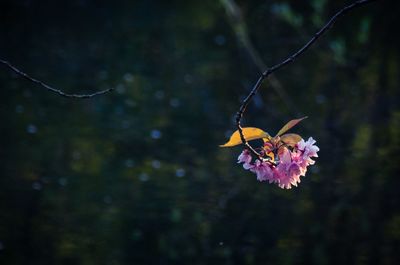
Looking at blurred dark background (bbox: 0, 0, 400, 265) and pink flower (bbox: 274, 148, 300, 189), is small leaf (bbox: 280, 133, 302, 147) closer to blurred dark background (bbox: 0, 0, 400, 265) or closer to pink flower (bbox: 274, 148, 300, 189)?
pink flower (bbox: 274, 148, 300, 189)

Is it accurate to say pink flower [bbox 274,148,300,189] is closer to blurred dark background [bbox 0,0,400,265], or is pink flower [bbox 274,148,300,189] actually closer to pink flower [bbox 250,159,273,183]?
pink flower [bbox 250,159,273,183]

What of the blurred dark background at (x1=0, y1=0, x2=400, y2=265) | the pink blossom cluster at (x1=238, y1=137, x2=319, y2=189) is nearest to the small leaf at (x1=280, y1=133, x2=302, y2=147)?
the pink blossom cluster at (x1=238, y1=137, x2=319, y2=189)

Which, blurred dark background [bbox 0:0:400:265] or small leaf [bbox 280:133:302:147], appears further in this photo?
blurred dark background [bbox 0:0:400:265]

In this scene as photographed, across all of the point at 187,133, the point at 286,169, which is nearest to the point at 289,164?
the point at 286,169

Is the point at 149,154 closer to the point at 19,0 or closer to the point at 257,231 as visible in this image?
the point at 257,231

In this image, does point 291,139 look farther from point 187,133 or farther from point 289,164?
point 187,133

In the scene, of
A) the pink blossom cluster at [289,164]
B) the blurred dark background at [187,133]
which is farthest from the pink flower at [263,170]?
the blurred dark background at [187,133]

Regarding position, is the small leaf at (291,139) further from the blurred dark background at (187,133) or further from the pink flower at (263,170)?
the blurred dark background at (187,133)

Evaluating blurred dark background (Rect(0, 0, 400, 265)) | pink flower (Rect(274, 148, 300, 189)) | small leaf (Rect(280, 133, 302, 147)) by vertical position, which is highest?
blurred dark background (Rect(0, 0, 400, 265))

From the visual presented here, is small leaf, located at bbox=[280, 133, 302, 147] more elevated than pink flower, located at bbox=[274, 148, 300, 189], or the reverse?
small leaf, located at bbox=[280, 133, 302, 147]
